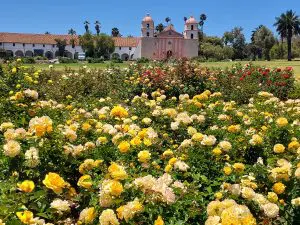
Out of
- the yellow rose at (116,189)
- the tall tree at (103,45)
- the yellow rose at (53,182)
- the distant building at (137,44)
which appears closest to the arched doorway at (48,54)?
the distant building at (137,44)

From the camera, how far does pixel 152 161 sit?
10.7ft

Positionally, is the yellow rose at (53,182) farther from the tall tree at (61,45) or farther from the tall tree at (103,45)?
the tall tree at (61,45)

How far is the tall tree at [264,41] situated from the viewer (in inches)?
3182

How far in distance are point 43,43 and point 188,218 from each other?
93175mm

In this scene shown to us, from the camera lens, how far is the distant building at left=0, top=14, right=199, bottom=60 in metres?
79.2

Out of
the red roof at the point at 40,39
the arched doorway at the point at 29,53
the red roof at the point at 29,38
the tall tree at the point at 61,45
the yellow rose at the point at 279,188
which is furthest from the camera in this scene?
the arched doorway at the point at 29,53

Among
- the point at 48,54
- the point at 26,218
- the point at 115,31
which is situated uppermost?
the point at 115,31

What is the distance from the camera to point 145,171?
310 centimetres

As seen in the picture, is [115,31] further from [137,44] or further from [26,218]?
[26,218]

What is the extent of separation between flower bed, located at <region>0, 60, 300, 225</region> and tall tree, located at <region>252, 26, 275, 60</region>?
78.7 metres

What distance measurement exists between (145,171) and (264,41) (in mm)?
82819

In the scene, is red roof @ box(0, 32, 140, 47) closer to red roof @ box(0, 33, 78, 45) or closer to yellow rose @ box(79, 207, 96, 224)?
red roof @ box(0, 33, 78, 45)

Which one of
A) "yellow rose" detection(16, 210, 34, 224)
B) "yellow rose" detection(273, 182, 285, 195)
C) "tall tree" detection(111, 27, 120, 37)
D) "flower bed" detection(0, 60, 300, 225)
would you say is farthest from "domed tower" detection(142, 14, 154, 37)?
"yellow rose" detection(16, 210, 34, 224)

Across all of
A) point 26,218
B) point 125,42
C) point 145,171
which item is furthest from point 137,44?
point 26,218
